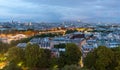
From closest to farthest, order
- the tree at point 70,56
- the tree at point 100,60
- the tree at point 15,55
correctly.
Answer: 1. the tree at point 100,60
2. the tree at point 70,56
3. the tree at point 15,55

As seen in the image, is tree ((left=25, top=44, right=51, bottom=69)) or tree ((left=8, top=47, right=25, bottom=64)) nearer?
tree ((left=25, top=44, right=51, bottom=69))

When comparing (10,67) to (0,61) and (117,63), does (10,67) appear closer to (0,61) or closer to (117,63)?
(117,63)

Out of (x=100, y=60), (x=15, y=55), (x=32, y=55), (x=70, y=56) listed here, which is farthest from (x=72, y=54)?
(x=15, y=55)

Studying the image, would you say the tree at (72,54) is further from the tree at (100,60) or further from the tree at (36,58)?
the tree at (100,60)

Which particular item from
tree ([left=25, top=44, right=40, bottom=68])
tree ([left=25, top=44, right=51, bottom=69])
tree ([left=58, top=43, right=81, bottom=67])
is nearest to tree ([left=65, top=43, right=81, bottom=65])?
tree ([left=58, top=43, right=81, bottom=67])

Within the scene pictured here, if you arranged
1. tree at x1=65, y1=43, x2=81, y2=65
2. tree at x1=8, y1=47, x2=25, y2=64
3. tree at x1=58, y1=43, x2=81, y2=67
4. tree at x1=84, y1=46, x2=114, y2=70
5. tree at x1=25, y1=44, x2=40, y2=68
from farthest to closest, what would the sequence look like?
tree at x1=8, y1=47, x2=25, y2=64
tree at x1=25, y1=44, x2=40, y2=68
tree at x1=65, y1=43, x2=81, y2=65
tree at x1=58, y1=43, x2=81, y2=67
tree at x1=84, y1=46, x2=114, y2=70

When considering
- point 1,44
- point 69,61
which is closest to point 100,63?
point 69,61

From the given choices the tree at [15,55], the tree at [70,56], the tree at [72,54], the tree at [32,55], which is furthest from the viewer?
the tree at [15,55]

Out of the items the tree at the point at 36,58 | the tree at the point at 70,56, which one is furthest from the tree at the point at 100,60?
the tree at the point at 36,58

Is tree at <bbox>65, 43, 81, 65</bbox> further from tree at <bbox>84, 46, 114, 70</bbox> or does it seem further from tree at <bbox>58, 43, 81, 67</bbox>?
tree at <bbox>84, 46, 114, 70</bbox>
